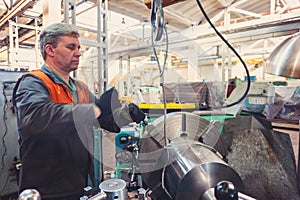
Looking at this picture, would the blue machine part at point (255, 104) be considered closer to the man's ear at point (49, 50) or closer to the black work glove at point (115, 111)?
the black work glove at point (115, 111)

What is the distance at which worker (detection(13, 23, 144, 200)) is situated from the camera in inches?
31.3

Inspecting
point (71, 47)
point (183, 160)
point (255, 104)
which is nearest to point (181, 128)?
point (183, 160)

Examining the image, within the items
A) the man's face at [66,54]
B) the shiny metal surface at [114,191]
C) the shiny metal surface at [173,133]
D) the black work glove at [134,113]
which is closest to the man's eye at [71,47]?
the man's face at [66,54]

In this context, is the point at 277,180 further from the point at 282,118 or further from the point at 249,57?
the point at 249,57

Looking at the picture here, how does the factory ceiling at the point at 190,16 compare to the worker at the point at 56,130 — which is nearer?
the worker at the point at 56,130

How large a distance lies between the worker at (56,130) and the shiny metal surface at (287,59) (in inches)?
20.0

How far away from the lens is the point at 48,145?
0.96 m

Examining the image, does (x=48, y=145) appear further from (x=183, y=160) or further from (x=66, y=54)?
(x=183, y=160)

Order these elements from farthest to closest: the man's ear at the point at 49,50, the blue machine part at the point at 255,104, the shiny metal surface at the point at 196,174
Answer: the blue machine part at the point at 255,104
the man's ear at the point at 49,50
the shiny metal surface at the point at 196,174

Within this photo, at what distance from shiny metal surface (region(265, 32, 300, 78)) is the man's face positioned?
0.87 meters

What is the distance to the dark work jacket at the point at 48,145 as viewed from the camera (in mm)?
755

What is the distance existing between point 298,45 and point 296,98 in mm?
1809

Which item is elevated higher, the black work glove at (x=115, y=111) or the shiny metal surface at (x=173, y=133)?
the black work glove at (x=115, y=111)

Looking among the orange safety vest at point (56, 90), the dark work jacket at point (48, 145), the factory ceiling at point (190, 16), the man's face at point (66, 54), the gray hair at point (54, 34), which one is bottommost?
the dark work jacket at point (48, 145)
